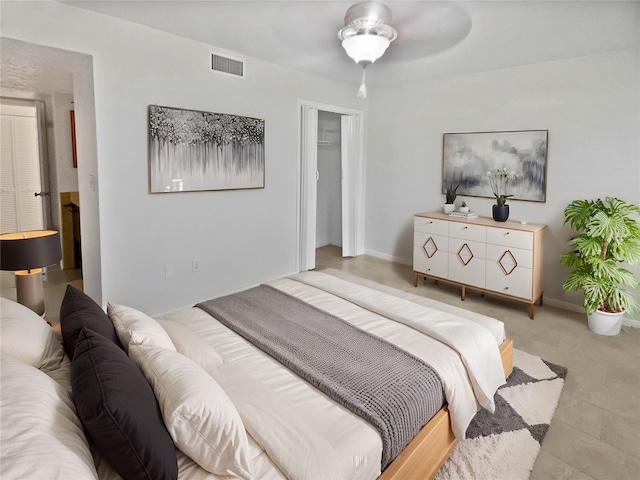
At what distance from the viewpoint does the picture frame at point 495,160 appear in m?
3.95

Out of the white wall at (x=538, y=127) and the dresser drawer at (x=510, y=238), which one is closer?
the white wall at (x=538, y=127)

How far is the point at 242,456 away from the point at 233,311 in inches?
49.2

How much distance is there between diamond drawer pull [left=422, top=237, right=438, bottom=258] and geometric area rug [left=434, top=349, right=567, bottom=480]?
1.77 metres

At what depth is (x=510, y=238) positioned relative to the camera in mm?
3705

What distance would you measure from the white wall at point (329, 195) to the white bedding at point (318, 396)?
4011 mm

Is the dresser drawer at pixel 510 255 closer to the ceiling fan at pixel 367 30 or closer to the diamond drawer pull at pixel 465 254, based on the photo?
the diamond drawer pull at pixel 465 254

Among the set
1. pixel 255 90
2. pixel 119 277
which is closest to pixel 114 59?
pixel 255 90

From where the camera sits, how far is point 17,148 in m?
4.67

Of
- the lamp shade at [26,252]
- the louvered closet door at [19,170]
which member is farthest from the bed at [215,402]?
the louvered closet door at [19,170]

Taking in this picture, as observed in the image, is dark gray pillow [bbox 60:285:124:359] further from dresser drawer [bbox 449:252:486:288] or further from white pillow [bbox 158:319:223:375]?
dresser drawer [bbox 449:252:486:288]

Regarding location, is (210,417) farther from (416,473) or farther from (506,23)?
(506,23)

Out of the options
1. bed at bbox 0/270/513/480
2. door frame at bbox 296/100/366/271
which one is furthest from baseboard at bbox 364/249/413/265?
bed at bbox 0/270/513/480

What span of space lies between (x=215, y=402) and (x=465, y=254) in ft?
11.1

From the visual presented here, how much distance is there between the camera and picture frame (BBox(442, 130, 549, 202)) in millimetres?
3949
